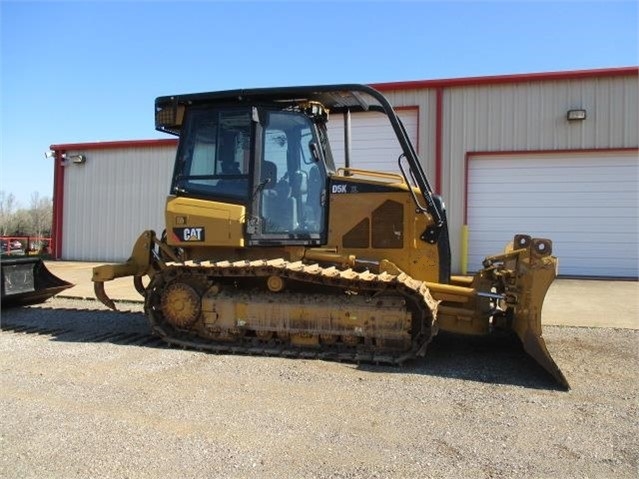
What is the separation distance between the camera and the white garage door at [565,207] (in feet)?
46.0

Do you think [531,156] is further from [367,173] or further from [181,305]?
[181,305]

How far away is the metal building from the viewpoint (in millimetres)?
13969

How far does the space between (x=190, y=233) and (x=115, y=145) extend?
1375cm

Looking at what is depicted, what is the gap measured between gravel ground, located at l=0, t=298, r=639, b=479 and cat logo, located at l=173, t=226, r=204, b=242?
4.21ft

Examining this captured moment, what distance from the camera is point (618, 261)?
1405cm

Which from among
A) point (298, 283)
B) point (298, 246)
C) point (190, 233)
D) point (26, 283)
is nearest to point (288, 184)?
point (298, 246)

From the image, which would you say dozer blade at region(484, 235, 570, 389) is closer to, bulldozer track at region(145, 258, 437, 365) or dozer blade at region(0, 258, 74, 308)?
bulldozer track at region(145, 258, 437, 365)

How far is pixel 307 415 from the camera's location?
4504 millimetres

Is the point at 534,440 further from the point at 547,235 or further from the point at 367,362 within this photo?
the point at 547,235

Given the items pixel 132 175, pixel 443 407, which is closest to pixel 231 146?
pixel 443 407

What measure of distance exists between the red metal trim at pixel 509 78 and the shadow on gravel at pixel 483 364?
8943 mm

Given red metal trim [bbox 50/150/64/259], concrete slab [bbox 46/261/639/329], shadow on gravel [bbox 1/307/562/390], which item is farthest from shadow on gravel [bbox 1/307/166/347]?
red metal trim [bbox 50/150/64/259]

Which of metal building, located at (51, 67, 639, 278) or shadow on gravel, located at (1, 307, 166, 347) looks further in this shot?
metal building, located at (51, 67, 639, 278)

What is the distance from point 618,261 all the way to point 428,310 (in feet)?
33.1
